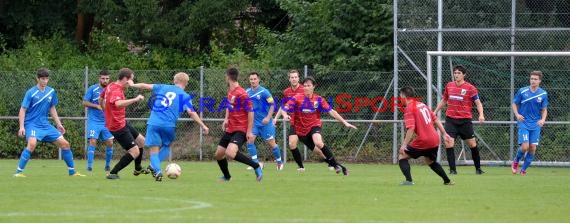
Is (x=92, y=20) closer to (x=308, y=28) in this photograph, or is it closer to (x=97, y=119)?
(x=308, y=28)

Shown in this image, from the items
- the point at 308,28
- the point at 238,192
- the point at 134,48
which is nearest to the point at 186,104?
the point at 238,192

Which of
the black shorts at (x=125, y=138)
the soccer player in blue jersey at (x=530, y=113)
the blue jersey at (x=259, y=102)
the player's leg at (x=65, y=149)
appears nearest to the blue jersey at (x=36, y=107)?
the player's leg at (x=65, y=149)

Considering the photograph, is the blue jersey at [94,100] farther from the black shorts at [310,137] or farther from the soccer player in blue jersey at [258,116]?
the black shorts at [310,137]

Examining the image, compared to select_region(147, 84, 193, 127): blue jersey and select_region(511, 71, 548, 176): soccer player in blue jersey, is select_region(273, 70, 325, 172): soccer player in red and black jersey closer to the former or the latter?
select_region(511, 71, 548, 176): soccer player in blue jersey

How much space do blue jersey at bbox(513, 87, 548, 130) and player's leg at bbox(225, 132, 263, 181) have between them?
5390 mm

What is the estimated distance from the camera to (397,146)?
23312 mm

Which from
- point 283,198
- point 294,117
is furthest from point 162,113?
point 294,117

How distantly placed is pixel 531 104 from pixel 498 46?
4.29m

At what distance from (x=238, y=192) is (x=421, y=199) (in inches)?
91.1

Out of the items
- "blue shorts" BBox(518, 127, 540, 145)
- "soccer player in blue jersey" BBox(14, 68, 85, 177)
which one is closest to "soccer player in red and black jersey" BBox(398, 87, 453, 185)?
"blue shorts" BBox(518, 127, 540, 145)

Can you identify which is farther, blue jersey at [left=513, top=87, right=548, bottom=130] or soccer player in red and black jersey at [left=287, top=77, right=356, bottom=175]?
blue jersey at [left=513, top=87, right=548, bottom=130]

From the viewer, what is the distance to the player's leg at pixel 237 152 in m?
14.9

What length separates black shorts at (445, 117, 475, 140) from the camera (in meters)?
18.5

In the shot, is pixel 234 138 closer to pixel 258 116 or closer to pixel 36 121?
pixel 36 121
